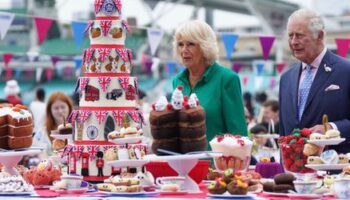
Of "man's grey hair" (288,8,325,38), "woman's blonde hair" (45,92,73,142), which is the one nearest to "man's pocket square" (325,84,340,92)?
"man's grey hair" (288,8,325,38)

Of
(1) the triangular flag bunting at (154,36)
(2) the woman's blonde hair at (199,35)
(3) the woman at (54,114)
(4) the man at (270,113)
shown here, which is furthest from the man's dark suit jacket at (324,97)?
(1) the triangular flag bunting at (154,36)

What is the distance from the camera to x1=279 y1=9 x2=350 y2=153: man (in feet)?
21.0

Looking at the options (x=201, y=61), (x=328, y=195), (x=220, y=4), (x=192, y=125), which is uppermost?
Result: (x=220, y=4)

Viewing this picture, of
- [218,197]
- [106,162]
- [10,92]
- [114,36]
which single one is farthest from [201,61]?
[10,92]

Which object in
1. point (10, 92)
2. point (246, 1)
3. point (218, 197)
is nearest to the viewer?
point (218, 197)

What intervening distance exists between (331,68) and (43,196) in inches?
86.2

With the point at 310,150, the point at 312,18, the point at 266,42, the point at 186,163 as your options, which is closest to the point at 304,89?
the point at 312,18

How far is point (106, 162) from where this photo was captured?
568 cm

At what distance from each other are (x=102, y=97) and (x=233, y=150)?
0.92m

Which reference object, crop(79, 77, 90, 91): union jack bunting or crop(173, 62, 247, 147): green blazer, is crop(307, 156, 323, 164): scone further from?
crop(79, 77, 90, 91): union jack bunting

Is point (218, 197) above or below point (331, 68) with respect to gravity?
below

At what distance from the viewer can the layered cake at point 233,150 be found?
17.5 ft

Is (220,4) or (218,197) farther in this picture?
(220,4)

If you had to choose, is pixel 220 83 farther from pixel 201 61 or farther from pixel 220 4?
pixel 220 4
